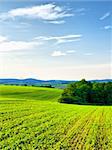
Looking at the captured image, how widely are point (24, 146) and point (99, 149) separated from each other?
15.9ft

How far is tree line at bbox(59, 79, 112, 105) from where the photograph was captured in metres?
91.9

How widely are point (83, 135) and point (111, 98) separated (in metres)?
75.7

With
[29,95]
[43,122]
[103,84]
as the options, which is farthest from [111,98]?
[43,122]

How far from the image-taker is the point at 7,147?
19672 millimetres

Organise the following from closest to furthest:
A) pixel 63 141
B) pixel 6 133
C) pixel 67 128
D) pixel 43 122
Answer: pixel 63 141
pixel 6 133
pixel 67 128
pixel 43 122

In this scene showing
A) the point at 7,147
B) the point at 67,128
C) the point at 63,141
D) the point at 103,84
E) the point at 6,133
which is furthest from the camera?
the point at 103,84

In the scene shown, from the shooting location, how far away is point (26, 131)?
24.9 meters

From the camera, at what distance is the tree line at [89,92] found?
91.9 metres

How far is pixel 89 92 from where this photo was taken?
9675 cm

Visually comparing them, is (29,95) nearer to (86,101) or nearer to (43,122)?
(86,101)

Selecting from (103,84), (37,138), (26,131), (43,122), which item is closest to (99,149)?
(37,138)

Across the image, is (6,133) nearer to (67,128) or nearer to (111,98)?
(67,128)

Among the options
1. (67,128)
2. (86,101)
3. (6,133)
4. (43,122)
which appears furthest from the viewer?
(86,101)

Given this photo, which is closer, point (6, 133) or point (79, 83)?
point (6, 133)
